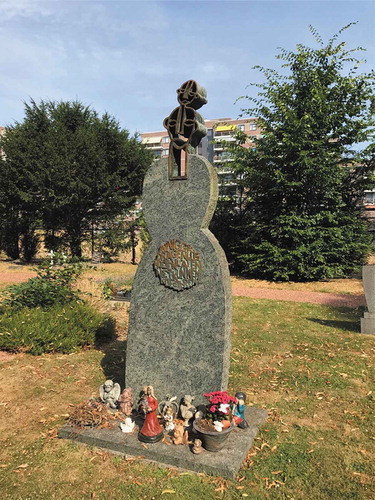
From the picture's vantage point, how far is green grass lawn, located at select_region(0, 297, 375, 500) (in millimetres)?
3521

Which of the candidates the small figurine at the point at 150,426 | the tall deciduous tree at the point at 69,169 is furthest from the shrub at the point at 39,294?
the tall deciduous tree at the point at 69,169

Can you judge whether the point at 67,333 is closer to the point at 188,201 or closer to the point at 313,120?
the point at 188,201

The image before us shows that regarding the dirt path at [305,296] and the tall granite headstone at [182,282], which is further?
the dirt path at [305,296]

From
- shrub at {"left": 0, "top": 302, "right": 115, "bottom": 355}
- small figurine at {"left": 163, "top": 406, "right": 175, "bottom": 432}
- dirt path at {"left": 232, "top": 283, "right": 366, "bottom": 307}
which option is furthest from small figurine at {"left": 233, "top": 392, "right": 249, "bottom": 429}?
dirt path at {"left": 232, "top": 283, "right": 366, "bottom": 307}

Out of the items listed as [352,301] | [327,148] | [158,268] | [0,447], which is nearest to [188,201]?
[158,268]

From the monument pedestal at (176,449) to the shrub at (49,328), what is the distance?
2.97m

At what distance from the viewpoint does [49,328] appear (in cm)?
718

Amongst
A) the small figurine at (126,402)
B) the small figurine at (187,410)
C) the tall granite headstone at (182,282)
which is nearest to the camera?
the small figurine at (187,410)

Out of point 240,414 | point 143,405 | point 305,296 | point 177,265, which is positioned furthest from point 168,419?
point 305,296

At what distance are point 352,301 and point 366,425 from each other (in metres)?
9.20

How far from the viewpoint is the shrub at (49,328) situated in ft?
23.1

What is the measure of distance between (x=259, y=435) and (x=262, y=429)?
0.14m

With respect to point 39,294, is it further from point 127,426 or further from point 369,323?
point 369,323

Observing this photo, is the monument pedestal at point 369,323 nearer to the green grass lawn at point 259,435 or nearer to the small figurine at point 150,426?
the green grass lawn at point 259,435
